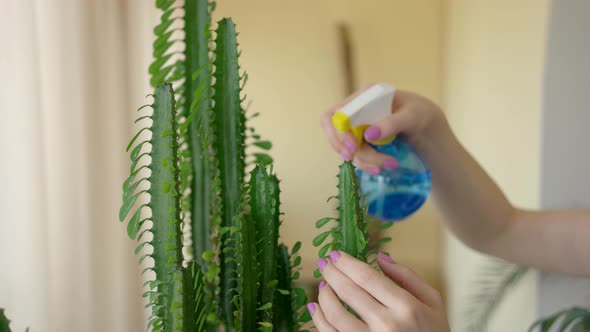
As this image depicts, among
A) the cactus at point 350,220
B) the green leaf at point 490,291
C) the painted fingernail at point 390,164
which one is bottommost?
the green leaf at point 490,291

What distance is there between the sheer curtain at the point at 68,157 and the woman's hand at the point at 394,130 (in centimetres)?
32

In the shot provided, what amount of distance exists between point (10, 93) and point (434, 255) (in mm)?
1931

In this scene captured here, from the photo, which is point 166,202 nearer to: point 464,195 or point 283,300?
point 283,300

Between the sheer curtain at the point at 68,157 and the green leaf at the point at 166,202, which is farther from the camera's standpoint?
the sheer curtain at the point at 68,157

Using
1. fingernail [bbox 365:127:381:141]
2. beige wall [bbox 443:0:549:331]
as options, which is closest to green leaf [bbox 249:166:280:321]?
fingernail [bbox 365:127:381:141]

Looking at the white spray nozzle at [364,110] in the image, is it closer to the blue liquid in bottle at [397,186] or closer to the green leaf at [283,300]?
the blue liquid in bottle at [397,186]

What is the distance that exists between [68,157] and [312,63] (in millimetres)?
1530

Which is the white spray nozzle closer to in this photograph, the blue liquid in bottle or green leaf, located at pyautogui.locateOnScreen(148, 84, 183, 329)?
the blue liquid in bottle

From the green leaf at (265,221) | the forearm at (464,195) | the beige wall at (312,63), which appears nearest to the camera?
the green leaf at (265,221)

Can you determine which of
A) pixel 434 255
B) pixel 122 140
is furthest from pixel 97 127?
pixel 434 255

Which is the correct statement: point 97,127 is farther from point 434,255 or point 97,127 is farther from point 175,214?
point 434,255

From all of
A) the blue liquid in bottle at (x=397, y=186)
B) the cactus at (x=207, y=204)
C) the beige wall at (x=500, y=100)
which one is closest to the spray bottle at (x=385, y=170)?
the blue liquid in bottle at (x=397, y=186)

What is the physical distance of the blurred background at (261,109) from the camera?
1.91ft

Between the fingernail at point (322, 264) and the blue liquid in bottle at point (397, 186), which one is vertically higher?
the blue liquid in bottle at point (397, 186)
